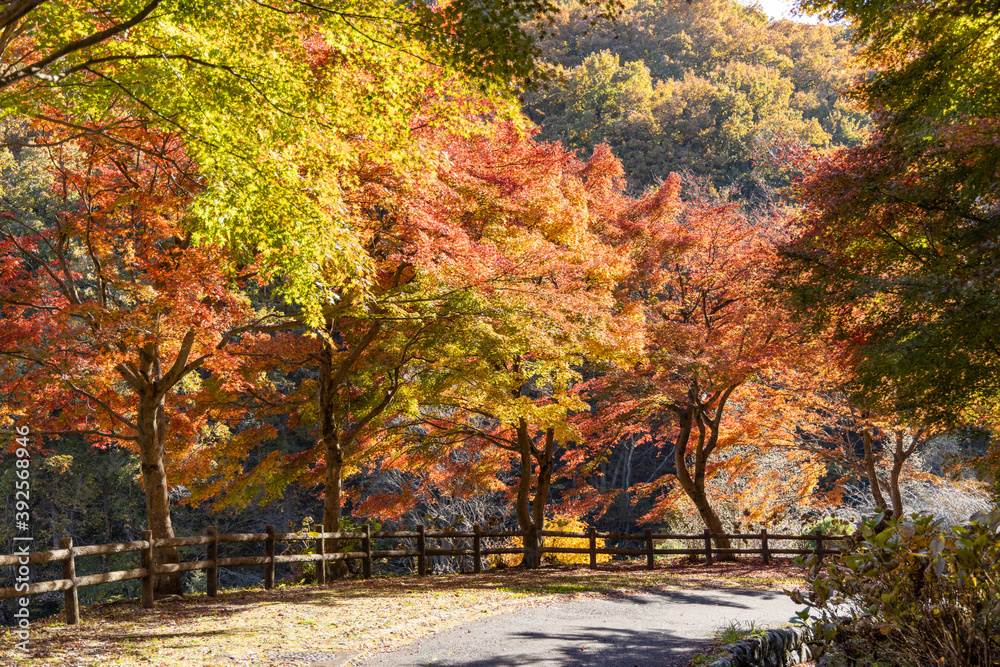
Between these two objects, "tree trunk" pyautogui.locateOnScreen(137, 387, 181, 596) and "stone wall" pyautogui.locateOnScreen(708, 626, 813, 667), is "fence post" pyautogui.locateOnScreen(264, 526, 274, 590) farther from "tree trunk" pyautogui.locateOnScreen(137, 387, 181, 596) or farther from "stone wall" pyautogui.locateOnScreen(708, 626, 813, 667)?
"stone wall" pyautogui.locateOnScreen(708, 626, 813, 667)

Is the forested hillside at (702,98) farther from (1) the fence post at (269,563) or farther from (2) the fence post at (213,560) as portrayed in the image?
(2) the fence post at (213,560)

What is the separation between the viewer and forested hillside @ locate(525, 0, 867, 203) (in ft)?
117

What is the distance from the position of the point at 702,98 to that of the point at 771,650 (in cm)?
3644

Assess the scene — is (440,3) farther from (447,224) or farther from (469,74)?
(469,74)

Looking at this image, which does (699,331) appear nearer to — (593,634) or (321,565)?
(321,565)

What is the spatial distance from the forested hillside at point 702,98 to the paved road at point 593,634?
2260cm

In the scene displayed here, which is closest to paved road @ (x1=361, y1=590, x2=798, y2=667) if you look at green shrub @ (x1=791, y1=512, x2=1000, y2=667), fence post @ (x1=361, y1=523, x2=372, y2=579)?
green shrub @ (x1=791, y1=512, x2=1000, y2=667)

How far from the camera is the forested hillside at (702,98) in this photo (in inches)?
1407

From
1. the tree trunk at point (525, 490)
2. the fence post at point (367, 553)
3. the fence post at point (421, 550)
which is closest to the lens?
the fence post at point (367, 553)

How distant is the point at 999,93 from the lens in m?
8.59

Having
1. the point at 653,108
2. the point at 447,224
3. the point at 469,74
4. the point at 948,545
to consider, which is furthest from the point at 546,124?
the point at 948,545

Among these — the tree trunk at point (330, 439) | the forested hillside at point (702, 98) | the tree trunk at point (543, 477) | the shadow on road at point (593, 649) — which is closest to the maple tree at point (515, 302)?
the tree trunk at point (543, 477)

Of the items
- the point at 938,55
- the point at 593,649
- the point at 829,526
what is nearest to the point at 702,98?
the point at 829,526

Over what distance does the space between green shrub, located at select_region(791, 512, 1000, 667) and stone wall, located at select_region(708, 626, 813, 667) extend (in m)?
1.21
